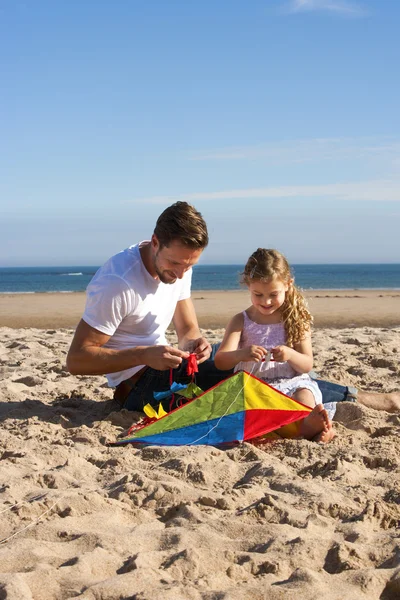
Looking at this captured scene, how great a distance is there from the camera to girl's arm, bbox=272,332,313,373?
387 cm

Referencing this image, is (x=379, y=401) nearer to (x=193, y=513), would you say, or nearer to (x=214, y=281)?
(x=193, y=513)

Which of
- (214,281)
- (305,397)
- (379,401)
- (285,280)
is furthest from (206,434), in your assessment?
(214,281)

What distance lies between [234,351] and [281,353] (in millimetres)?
278

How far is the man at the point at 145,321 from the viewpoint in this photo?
3.69m

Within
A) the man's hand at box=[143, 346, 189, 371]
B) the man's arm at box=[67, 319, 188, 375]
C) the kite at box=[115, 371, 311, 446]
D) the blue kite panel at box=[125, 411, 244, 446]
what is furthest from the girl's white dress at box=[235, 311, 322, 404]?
the man's arm at box=[67, 319, 188, 375]

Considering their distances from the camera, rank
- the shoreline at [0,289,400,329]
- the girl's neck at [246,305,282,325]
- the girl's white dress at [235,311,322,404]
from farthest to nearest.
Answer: the shoreline at [0,289,400,329]
the girl's neck at [246,305,282,325]
the girl's white dress at [235,311,322,404]

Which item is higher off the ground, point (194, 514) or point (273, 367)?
point (273, 367)

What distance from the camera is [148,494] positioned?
283cm

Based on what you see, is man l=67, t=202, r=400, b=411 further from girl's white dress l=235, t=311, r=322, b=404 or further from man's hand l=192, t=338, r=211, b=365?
girl's white dress l=235, t=311, r=322, b=404

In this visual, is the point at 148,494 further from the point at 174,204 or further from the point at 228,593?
the point at 174,204

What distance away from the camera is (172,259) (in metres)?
3.74

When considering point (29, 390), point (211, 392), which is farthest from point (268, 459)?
point (29, 390)

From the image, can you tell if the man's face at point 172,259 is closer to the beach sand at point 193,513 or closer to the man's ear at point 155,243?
the man's ear at point 155,243

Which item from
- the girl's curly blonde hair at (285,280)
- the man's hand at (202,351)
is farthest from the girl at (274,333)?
the man's hand at (202,351)
